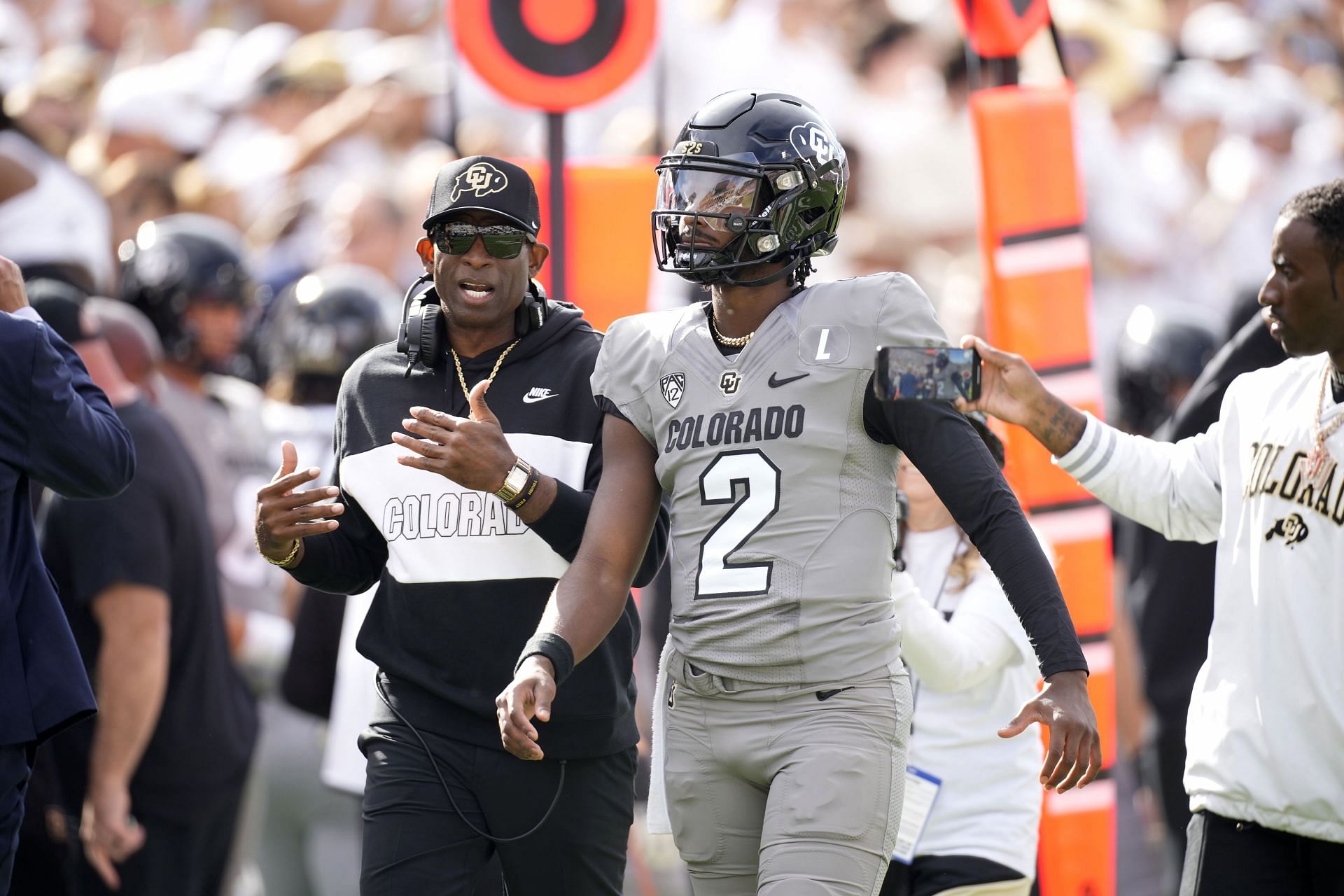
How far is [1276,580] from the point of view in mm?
4086

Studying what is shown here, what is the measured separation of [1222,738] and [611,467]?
153cm

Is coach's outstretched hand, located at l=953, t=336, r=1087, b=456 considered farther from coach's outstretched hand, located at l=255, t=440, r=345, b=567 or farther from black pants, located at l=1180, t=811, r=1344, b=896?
coach's outstretched hand, located at l=255, t=440, r=345, b=567

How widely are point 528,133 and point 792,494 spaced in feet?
25.0

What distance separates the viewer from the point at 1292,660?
4051 mm

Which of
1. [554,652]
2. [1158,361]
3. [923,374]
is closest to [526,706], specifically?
[554,652]

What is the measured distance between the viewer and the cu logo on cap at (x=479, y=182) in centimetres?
460

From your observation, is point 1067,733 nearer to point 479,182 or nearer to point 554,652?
point 554,652

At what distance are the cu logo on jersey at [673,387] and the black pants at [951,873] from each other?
1.70 metres

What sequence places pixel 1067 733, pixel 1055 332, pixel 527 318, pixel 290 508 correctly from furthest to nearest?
pixel 1055 332 < pixel 527 318 < pixel 290 508 < pixel 1067 733

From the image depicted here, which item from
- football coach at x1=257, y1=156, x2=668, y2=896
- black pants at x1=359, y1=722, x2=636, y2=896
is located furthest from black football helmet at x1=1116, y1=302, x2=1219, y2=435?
black pants at x1=359, y1=722, x2=636, y2=896

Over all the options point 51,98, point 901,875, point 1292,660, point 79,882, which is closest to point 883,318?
point 1292,660

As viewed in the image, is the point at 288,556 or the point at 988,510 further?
the point at 288,556

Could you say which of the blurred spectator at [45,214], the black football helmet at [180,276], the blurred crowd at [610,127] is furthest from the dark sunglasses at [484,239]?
the blurred spectator at [45,214]

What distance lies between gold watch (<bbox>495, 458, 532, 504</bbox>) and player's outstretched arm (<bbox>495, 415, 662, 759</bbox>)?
0.59 ft
